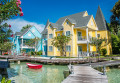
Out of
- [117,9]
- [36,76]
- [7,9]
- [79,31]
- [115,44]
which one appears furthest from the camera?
[115,44]

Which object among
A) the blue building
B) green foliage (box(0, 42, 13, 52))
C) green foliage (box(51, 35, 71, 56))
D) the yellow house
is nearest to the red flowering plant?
green foliage (box(0, 42, 13, 52))

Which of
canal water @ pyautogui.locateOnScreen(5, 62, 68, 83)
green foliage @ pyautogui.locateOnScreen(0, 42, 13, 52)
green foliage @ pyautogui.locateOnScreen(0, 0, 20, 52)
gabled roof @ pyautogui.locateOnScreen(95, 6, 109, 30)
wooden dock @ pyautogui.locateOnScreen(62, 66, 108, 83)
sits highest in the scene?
gabled roof @ pyautogui.locateOnScreen(95, 6, 109, 30)

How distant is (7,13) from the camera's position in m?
6.21

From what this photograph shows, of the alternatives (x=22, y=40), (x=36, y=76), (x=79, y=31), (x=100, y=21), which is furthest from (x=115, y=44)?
(x=22, y=40)

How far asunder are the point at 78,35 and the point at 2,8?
28.2 meters

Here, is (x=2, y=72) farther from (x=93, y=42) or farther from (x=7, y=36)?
(x=93, y=42)

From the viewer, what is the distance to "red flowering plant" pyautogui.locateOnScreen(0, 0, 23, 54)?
596 centimetres

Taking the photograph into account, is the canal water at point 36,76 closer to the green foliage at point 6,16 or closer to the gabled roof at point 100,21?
the green foliage at point 6,16

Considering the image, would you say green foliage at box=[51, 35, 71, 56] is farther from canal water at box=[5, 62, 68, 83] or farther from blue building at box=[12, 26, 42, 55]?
blue building at box=[12, 26, 42, 55]

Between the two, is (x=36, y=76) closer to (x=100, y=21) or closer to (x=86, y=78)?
(x=86, y=78)

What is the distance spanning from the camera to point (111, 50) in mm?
35531

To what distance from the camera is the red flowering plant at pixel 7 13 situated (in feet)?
19.5

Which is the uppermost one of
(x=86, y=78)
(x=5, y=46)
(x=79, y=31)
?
(x=79, y=31)

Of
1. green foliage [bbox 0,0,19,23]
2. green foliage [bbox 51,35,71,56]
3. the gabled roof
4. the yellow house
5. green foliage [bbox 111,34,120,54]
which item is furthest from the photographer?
the gabled roof
